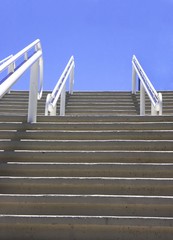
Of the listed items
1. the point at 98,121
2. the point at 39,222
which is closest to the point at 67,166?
the point at 39,222

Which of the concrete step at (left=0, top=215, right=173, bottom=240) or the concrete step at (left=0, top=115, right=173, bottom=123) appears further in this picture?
the concrete step at (left=0, top=115, right=173, bottom=123)

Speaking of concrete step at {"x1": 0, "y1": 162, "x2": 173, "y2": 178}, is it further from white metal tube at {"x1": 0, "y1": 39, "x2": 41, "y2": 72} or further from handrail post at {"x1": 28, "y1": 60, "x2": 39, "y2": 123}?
handrail post at {"x1": 28, "y1": 60, "x2": 39, "y2": 123}

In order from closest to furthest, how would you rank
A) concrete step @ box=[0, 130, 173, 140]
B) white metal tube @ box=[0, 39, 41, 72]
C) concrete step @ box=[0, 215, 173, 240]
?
concrete step @ box=[0, 215, 173, 240] → white metal tube @ box=[0, 39, 41, 72] → concrete step @ box=[0, 130, 173, 140]

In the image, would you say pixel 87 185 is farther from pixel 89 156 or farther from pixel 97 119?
pixel 97 119

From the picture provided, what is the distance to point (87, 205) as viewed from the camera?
346 centimetres

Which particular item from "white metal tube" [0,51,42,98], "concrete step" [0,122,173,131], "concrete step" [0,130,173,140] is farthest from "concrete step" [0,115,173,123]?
"white metal tube" [0,51,42,98]

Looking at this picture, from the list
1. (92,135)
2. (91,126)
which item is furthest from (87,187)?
(91,126)

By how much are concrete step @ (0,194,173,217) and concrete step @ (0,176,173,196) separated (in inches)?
7.1

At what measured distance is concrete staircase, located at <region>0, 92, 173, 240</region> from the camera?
3219 millimetres

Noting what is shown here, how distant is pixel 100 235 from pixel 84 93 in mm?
7006

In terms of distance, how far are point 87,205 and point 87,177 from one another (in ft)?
1.38

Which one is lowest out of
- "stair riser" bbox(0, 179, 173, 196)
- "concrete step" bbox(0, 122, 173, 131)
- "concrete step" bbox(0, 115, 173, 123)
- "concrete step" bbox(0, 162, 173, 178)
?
"stair riser" bbox(0, 179, 173, 196)

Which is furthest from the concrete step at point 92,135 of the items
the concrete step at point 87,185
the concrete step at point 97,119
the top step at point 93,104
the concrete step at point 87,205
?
the top step at point 93,104

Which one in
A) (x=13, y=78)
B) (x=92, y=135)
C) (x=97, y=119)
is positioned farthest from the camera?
(x=97, y=119)
